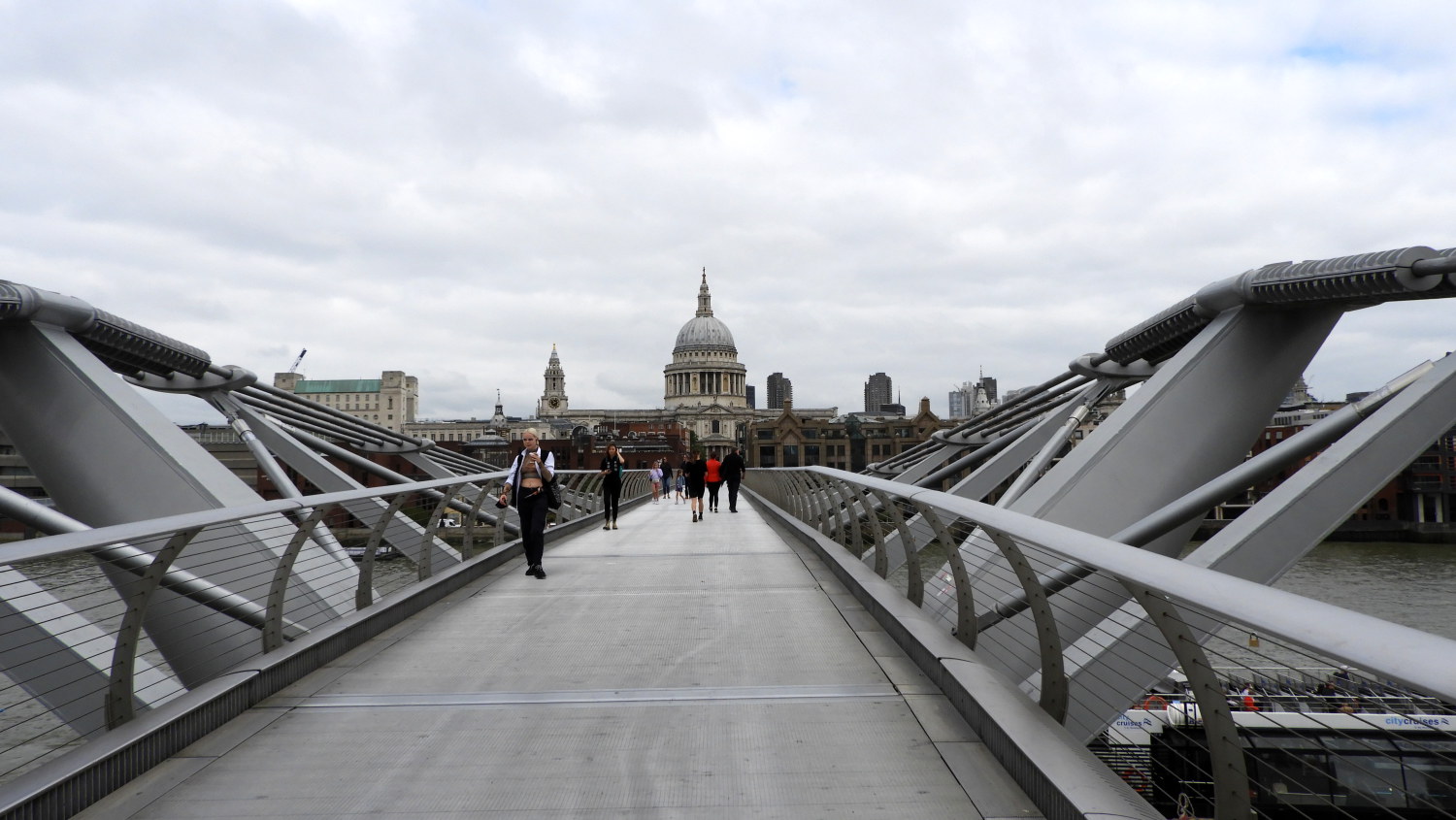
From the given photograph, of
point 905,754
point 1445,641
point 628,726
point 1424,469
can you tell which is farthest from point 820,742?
point 1424,469

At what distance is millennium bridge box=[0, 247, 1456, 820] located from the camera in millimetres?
3336

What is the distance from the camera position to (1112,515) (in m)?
10.0

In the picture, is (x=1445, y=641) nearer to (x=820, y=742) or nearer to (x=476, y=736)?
(x=820, y=742)

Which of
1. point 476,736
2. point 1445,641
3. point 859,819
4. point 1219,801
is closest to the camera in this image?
point 1445,641

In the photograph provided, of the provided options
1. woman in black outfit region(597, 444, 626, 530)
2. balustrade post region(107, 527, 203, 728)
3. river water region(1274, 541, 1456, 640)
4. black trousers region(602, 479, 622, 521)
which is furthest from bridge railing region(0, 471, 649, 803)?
river water region(1274, 541, 1456, 640)

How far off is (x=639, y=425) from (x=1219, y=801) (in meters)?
125

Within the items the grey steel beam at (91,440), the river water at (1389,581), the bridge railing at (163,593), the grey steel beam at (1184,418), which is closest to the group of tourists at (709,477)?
the bridge railing at (163,593)

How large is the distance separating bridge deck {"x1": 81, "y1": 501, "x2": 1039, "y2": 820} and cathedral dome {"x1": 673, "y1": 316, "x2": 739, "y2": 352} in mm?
157147

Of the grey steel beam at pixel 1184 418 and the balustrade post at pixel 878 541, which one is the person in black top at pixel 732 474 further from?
the balustrade post at pixel 878 541

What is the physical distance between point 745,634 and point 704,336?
158 metres

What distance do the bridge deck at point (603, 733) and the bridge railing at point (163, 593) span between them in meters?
0.48

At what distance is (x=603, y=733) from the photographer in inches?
172

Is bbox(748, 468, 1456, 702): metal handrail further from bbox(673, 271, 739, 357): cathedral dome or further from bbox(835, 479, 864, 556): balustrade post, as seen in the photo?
bbox(673, 271, 739, 357): cathedral dome

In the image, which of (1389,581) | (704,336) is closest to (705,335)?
(704,336)
